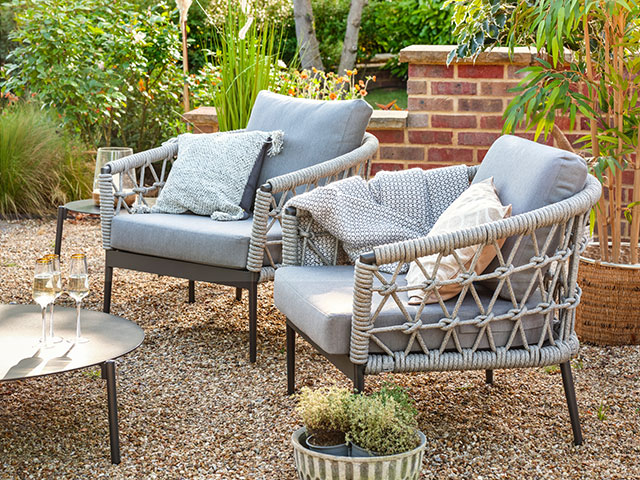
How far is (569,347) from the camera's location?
2.46 meters

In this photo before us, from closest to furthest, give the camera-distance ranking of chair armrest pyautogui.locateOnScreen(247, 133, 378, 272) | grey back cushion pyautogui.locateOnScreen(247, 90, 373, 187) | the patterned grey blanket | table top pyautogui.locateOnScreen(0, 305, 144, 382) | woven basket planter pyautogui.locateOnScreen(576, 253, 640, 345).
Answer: table top pyautogui.locateOnScreen(0, 305, 144, 382), the patterned grey blanket, chair armrest pyautogui.locateOnScreen(247, 133, 378, 272), woven basket planter pyautogui.locateOnScreen(576, 253, 640, 345), grey back cushion pyautogui.locateOnScreen(247, 90, 373, 187)

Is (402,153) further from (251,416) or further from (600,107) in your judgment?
(251,416)

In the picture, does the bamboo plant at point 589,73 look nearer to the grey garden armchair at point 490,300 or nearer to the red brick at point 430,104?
the grey garden armchair at point 490,300

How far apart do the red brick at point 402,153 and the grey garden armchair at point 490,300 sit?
205 cm

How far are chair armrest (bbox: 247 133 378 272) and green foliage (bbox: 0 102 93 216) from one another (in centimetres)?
266

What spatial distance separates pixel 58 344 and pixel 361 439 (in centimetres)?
93

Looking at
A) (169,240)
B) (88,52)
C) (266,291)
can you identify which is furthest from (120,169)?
(88,52)

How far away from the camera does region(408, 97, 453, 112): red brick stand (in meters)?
4.55

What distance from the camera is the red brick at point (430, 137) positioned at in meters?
4.59

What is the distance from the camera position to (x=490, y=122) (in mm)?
4547

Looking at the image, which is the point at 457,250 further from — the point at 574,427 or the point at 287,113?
the point at 287,113

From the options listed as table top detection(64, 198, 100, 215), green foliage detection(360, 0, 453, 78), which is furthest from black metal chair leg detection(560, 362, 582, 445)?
green foliage detection(360, 0, 453, 78)

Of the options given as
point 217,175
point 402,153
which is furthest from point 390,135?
point 217,175

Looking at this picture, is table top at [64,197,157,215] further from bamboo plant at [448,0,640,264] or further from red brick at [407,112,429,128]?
bamboo plant at [448,0,640,264]
